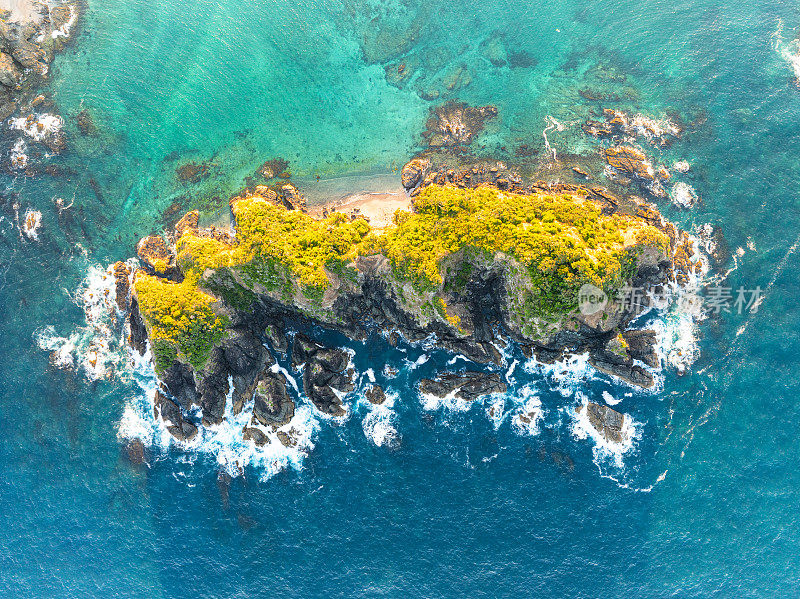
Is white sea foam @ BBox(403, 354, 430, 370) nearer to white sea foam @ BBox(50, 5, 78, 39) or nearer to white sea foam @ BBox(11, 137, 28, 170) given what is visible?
white sea foam @ BBox(11, 137, 28, 170)

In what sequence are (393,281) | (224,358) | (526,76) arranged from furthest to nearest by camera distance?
1. (526,76)
2. (224,358)
3. (393,281)

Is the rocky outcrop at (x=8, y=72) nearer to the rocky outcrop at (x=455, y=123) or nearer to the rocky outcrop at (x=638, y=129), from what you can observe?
the rocky outcrop at (x=455, y=123)

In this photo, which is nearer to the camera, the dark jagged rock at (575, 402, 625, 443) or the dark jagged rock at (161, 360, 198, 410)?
the dark jagged rock at (575, 402, 625, 443)

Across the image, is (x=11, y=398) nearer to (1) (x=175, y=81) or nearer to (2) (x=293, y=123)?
(1) (x=175, y=81)

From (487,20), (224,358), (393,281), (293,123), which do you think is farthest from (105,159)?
(487,20)

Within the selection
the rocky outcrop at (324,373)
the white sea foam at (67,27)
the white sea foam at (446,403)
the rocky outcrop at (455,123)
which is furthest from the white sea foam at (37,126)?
the white sea foam at (446,403)

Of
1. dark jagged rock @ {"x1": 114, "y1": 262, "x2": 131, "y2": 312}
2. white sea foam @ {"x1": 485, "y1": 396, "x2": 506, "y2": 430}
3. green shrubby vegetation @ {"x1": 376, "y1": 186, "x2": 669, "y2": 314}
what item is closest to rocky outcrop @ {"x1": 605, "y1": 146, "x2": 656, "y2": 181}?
green shrubby vegetation @ {"x1": 376, "y1": 186, "x2": 669, "y2": 314}

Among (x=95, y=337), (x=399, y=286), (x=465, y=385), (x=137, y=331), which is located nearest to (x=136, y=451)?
(x=137, y=331)
